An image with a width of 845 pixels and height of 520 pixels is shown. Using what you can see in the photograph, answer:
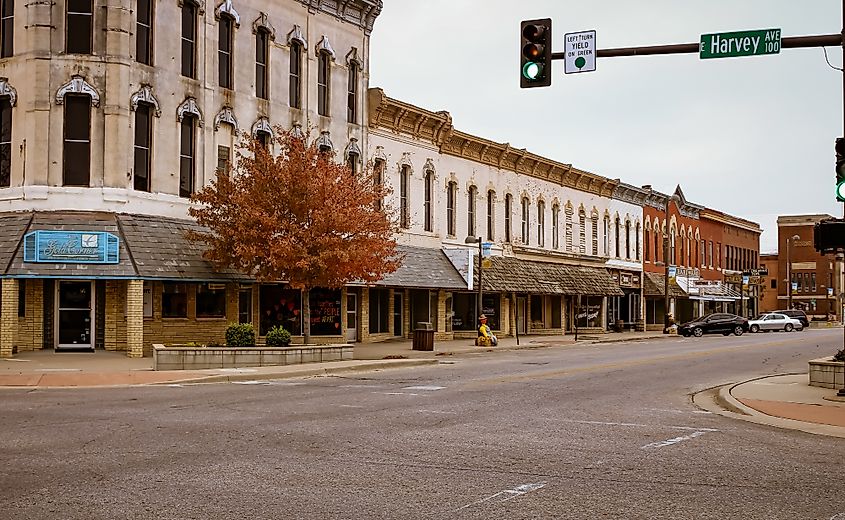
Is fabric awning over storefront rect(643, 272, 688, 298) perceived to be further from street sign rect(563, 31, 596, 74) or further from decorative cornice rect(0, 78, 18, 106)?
street sign rect(563, 31, 596, 74)

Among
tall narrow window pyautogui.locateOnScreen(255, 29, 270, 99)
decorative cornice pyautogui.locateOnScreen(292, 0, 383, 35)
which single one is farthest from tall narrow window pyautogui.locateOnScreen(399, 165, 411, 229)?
tall narrow window pyautogui.locateOnScreen(255, 29, 270, 99)

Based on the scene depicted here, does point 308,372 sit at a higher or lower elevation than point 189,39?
lower

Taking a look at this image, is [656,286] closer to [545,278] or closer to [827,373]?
[545,278]

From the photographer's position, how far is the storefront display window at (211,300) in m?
29.4

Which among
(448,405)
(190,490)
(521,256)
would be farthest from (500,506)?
(521,256)

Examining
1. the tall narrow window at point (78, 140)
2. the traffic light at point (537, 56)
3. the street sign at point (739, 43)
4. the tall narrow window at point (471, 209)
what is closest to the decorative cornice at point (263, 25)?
the tall narrow window at point (78, 140)

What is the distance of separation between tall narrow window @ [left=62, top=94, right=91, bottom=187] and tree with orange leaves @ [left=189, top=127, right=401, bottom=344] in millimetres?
3248

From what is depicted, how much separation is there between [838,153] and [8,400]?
1456 cm

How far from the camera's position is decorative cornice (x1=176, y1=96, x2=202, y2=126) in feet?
94.0

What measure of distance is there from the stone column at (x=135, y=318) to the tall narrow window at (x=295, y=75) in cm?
993

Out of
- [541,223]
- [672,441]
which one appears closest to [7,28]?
[672,441]

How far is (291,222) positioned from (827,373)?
14278 millimetres

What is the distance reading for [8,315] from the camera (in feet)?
82.5

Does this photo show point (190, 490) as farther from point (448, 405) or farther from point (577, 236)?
point (577, 236)
